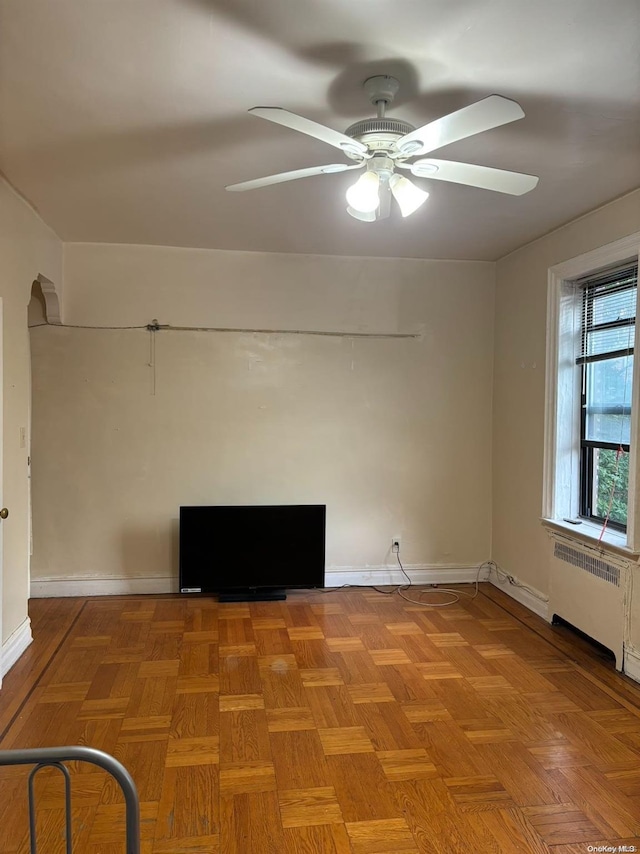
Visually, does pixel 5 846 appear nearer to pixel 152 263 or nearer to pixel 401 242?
pixel 152 263

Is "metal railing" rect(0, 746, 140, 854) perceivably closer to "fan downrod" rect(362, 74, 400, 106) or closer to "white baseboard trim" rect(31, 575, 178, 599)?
"fan downrod" rect(362, 74, 400, 106)

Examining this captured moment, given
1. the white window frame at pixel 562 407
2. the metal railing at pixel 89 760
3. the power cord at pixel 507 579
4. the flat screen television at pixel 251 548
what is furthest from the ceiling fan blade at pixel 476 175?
the power cord at pixel 507 579

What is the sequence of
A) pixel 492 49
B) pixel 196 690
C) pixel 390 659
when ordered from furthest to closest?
1. pixel 390 659
2. pixel 196 690
3. pixel 492 49

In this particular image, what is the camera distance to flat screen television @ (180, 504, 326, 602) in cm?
442

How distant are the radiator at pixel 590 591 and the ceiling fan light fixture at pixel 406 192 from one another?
2263mm

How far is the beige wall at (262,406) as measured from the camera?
4.54m

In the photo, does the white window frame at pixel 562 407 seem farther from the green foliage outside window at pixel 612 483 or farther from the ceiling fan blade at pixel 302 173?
the ceiling fan blade at pixel 302 173

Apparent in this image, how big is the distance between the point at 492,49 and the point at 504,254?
2865mm

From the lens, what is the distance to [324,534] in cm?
454

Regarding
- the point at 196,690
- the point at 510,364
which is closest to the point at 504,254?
the point at 510,364

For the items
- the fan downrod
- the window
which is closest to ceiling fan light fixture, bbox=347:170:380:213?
the fan downrod

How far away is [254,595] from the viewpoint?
178 inches

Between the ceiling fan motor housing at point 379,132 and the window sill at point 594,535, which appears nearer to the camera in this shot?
the ceiling fan motor housing at point 379,132

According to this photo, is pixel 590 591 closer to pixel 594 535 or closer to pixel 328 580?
pixel 594 535
